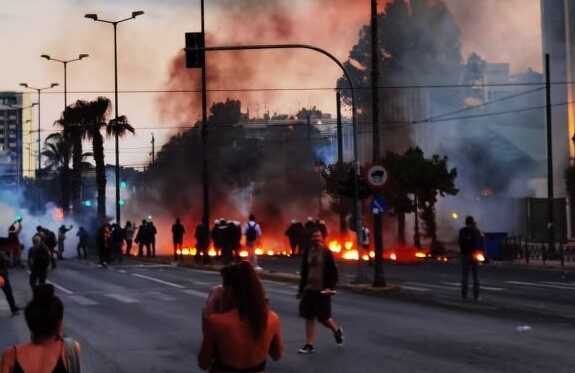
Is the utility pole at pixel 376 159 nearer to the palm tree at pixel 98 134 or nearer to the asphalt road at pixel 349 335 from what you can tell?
the asphalt road at pixel 349 335

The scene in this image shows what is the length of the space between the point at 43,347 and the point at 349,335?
32.5 feet

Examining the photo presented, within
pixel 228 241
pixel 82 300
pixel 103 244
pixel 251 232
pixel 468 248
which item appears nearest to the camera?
pixel 468 248

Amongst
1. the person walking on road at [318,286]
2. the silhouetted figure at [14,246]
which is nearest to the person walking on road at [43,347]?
the person walking on road at [318,286]

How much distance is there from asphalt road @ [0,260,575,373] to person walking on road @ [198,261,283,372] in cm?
589

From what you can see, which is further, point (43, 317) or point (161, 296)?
point (161, 296)

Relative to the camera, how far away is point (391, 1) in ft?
272

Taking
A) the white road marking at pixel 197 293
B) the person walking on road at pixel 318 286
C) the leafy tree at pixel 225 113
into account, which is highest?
the leafy tree at pixel 225 113

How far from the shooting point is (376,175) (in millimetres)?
23703

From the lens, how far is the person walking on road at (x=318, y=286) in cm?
1330

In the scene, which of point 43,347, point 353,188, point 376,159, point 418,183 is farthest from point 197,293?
point 418,183

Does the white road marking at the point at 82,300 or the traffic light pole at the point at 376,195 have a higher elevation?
Result: the traffic light pole at the point at 376,195

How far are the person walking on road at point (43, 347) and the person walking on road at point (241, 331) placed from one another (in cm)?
75

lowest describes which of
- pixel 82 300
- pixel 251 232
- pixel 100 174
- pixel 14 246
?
pixel 82 300

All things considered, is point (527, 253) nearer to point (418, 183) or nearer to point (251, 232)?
point (418, 183)
